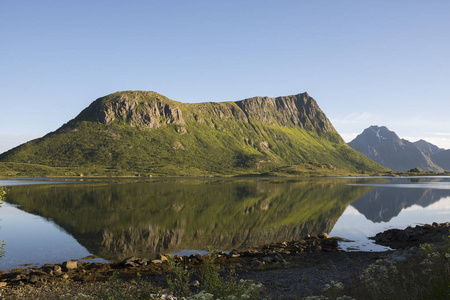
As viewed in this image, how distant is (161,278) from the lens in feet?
75.2

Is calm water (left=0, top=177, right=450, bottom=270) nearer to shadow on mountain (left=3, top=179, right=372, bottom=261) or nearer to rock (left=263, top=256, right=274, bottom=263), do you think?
shadow on mountain (left=3, top=179, right=372, bottom=261)

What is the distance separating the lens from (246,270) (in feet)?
82.0

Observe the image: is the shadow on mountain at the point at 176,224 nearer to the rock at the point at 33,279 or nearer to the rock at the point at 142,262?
the rock at the point at 142,262

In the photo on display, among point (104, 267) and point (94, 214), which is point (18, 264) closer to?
point (104, 267)

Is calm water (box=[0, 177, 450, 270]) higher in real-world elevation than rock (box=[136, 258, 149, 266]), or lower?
lower

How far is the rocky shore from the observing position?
789 inches

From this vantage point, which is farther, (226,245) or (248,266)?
(226,245)

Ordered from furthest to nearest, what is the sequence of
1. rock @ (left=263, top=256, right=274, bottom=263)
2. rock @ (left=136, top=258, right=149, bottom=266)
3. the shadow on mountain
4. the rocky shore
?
1. the shadow on mountain
2. rock @ (left=263, top=256, right=274, bottom=263)
3. rock @ (left=136, top=258, right=149, bottom=266)
4. the rocky shore

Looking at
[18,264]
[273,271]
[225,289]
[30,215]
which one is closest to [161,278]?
[273,271]

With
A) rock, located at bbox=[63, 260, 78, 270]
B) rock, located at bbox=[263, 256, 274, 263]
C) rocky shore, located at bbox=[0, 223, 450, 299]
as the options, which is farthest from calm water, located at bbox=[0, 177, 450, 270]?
rock, located at bbox=[263, 256, 274, 263]

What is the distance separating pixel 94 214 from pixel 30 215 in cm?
1237

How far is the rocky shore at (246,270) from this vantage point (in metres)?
20.0

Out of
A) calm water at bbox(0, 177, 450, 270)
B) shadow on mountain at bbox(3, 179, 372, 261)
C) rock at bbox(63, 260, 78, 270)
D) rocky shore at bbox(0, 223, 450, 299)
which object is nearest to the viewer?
rocky shore at bbox(0, 223, 450, 299)

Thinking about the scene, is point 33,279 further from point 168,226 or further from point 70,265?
point 168,226
